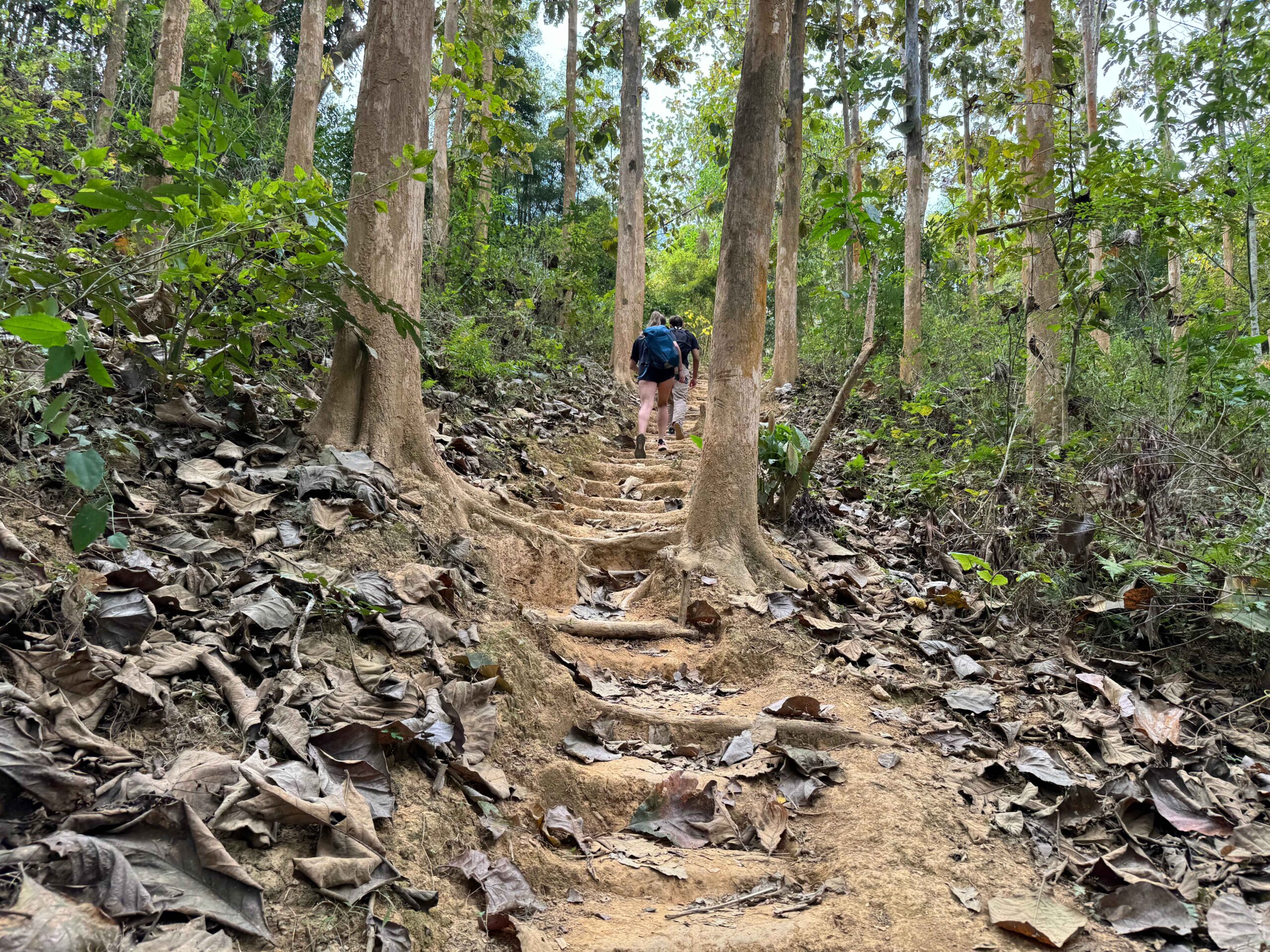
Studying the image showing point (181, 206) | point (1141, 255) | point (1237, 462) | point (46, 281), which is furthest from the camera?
point (1141, 255)

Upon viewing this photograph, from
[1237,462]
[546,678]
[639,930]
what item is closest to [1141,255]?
[1237,462]

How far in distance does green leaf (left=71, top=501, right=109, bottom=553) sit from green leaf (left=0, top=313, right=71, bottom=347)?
43cm

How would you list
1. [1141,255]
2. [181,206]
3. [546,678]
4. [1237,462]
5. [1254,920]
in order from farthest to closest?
[1141,255] → [1237,462] → [546,678] → [181,206] → [1254,920]

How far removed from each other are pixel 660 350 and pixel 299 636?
639 cm

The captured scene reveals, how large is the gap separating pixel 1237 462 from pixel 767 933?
14.1 ft

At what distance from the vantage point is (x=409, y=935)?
1.78 metres

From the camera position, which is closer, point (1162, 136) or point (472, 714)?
point (472, 714)

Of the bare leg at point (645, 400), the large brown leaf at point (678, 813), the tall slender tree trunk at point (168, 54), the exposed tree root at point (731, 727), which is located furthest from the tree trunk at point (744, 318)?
the tall slender tree trunk at point (168, 54)

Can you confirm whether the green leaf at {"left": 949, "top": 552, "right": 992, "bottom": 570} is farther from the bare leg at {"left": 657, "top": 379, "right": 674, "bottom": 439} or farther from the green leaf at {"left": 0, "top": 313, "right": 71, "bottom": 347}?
the bare leg at {"left": 657, "top": 379, "right": 674, "bottom": 439}

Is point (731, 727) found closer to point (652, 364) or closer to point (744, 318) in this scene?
point (744, 318)

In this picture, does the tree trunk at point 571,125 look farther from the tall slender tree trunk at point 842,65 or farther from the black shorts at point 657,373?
the black shorts at point 657,373

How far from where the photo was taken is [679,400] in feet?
32.1

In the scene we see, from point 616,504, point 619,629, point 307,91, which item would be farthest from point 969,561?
point 307,91

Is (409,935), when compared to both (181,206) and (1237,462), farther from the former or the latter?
(1237,462)
